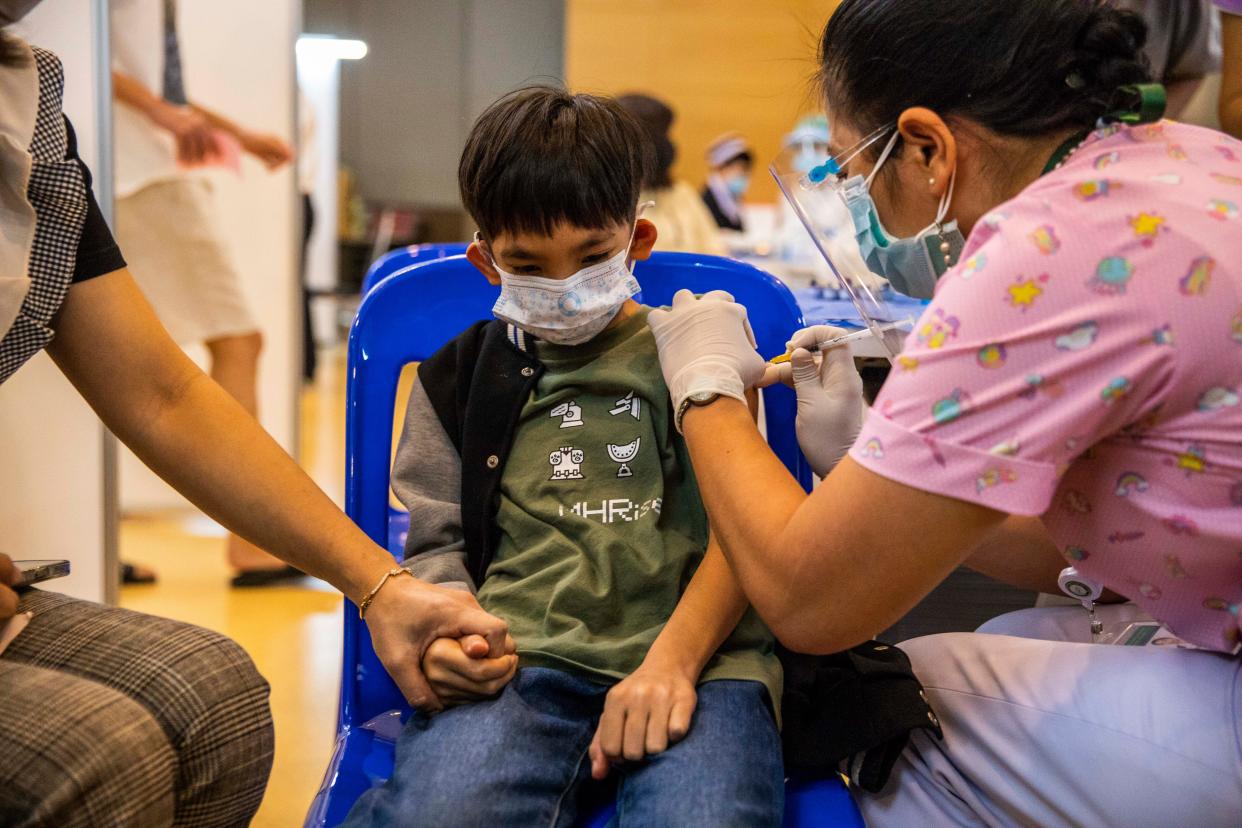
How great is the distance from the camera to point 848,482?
0.85 metres

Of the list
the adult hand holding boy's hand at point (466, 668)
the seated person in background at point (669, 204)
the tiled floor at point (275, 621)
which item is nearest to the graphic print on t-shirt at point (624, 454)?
the adult hand holding boy's hand at point (466, 668)

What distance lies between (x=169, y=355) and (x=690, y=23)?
25.0 feet

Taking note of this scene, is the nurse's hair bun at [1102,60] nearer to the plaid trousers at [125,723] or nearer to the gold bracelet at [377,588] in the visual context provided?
the gold bracelet at [377,588]

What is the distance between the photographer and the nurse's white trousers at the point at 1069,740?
3.02ft

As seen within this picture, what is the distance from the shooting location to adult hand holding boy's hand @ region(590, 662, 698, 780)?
995 millimetres

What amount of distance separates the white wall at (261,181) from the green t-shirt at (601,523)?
230cm

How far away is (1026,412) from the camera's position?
0.81 m

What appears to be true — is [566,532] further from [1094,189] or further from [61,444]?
[61,444]

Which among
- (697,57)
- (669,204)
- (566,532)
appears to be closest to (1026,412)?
(566,532)

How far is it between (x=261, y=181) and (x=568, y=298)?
7.88ft

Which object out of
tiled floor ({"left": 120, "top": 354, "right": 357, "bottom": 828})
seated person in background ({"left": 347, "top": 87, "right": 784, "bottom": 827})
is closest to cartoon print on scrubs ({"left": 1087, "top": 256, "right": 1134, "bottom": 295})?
seated person in background ({"left": 347, "top": 87, "right": 784, "bottom": 827})

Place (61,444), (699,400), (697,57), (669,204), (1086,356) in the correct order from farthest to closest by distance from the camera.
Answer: (697,57) → (669,204) → (61,444) → (699,400) → (1086,356)

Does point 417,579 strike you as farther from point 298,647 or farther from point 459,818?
point 298,647

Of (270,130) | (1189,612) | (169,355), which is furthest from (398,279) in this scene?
(270,130)
